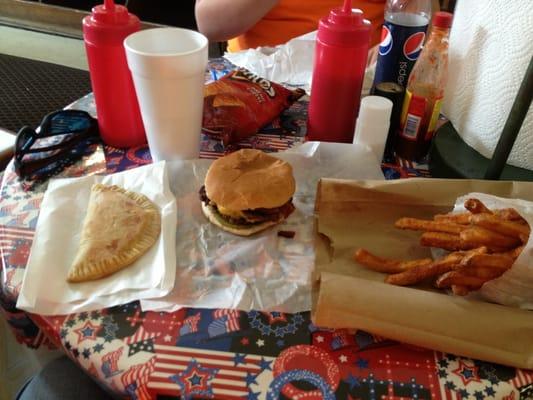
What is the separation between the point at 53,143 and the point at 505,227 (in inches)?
34.8

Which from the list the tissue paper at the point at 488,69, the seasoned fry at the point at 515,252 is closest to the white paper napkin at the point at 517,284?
the seasoned fry at the point at 515,252

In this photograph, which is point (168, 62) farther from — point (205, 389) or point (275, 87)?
point (205, 389)

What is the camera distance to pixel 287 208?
0.87 metres

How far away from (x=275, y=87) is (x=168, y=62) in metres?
0.34

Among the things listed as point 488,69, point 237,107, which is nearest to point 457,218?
point 488,69

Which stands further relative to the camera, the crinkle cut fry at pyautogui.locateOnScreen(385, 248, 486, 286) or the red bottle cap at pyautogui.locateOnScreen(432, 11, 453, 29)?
the red bottle cap at pyautogui.locateOnScreen(432, 11, 453, 29)

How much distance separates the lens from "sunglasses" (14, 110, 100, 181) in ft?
3.07

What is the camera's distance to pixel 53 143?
1028 mm

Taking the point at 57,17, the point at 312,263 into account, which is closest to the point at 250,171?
the point at 312,263

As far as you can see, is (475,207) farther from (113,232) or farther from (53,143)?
(53,143)

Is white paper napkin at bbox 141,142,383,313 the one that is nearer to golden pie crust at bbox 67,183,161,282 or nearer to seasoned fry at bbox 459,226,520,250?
golden pie crust at bbox 67,183,161,282

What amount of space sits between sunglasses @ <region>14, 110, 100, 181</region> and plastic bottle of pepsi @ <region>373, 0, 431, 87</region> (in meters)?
0.65

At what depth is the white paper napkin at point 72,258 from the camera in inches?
27.0

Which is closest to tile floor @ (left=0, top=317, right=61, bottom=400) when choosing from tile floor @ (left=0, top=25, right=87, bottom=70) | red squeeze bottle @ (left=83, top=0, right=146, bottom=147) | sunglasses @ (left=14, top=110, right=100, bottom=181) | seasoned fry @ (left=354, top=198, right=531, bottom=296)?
sunglasses @ (left=14, top=110, right=100, bottom=181)
